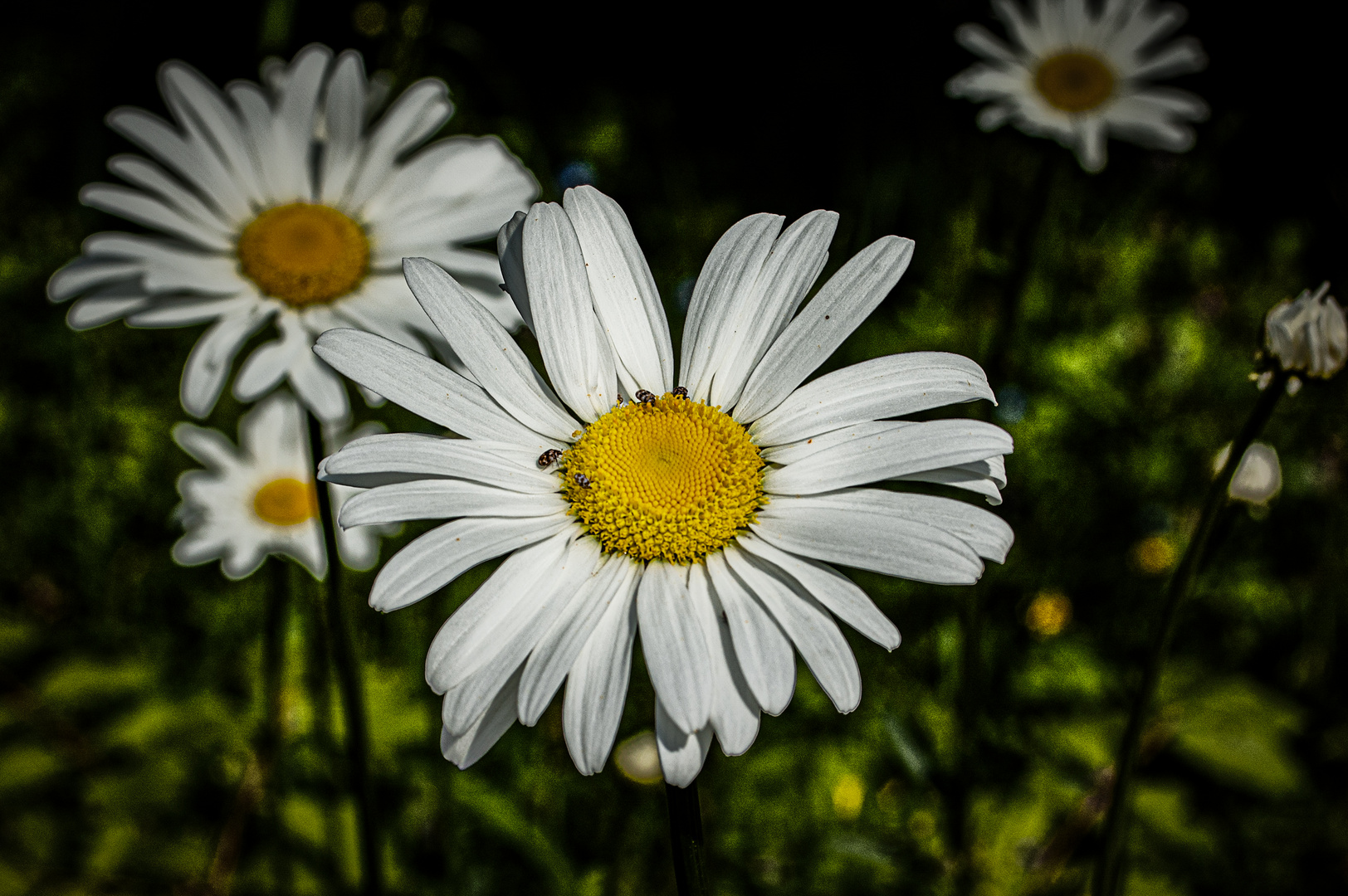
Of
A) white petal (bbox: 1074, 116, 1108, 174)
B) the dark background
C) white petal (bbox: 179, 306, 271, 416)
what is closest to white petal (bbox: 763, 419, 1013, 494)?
the dark background

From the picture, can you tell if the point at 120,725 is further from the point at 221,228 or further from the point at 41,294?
the point at 41,294

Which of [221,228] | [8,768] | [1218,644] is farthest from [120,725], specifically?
[1218,644]

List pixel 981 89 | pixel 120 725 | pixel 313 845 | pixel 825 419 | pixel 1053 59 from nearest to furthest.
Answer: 1. pixel 825 419
2. pixel 313 845
3. pixel 120 725
4. pixel 981 89
5. pixel 1053 59

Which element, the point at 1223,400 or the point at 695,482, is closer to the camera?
the point at 695,482

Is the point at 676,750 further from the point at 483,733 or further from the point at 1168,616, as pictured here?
the point at 1168,616

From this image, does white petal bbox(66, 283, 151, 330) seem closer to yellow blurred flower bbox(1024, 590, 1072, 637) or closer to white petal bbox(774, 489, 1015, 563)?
white petal bbox(774, 489, 1015, 563)

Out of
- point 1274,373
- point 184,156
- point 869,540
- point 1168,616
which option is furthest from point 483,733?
point 184,156
